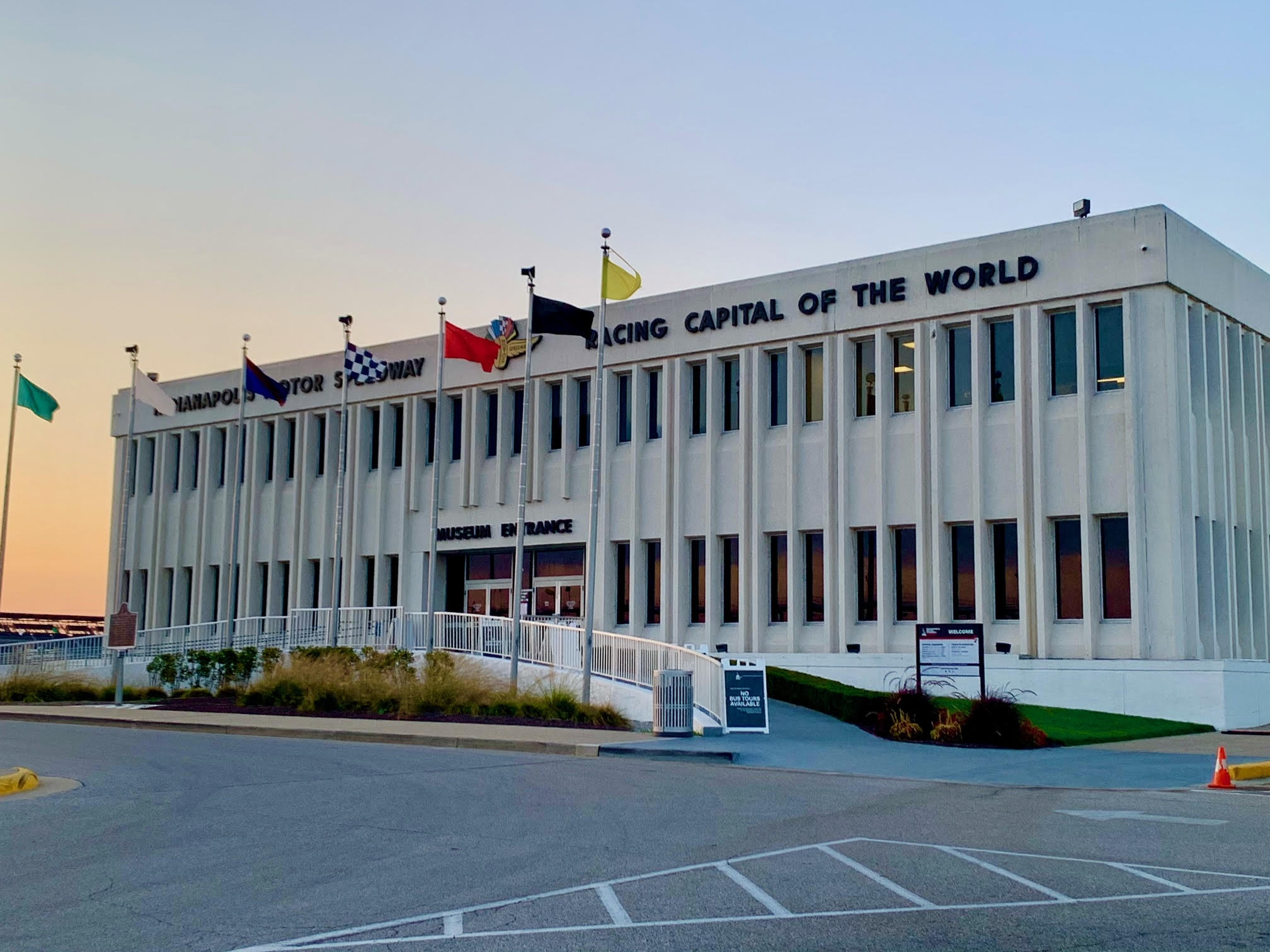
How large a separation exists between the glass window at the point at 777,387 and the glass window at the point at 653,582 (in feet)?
15.6

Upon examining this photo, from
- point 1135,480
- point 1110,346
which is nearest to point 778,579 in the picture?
point 1135,480

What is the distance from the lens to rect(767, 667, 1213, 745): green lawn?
82.8 ft

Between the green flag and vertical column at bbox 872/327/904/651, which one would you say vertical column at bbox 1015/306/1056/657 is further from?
the green flag

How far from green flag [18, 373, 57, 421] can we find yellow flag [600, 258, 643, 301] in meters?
21.2

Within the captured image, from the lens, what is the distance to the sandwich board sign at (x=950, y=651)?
995 inches

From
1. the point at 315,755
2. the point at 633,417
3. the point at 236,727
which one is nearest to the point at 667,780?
the point at 315,755

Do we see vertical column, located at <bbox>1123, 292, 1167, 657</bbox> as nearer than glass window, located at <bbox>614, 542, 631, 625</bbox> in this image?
Yes

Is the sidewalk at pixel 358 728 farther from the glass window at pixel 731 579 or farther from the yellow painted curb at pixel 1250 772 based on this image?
the glass window at pixel 731 579

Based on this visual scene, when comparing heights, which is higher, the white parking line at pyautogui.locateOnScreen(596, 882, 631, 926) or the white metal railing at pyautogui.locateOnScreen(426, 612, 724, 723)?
the white metal railing at pyautogui.locateOnScreen(426, 612, 724, 723)

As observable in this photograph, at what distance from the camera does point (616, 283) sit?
1077 inches

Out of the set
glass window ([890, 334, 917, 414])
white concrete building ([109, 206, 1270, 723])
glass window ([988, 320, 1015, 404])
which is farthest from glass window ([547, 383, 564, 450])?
glass window ([988, 320, 1015, 404])

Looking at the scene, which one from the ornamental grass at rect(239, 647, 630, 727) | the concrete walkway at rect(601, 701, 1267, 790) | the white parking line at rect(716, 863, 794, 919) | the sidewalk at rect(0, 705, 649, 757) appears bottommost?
the concrete walkway at rect(601, 701, 1267, 790)

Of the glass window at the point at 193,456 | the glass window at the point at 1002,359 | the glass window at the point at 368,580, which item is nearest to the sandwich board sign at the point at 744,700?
the glass window at the point at 1002,359

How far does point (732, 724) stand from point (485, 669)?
23.0 ft
